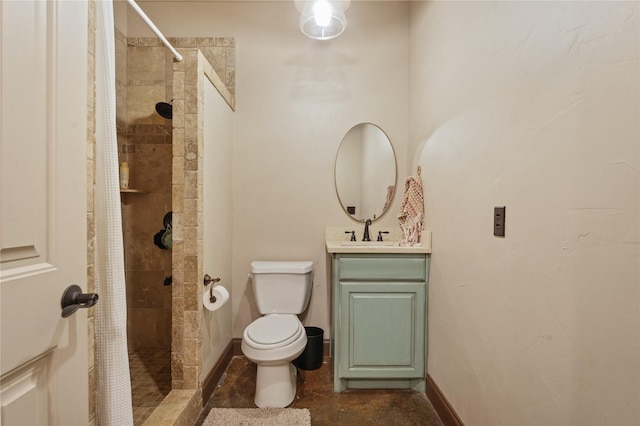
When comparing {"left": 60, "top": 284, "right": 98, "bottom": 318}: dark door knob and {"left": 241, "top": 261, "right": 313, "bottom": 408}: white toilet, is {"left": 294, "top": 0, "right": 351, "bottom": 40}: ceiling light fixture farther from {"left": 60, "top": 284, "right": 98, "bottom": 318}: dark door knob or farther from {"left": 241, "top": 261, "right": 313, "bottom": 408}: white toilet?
{"left": 60, "top": 284, "right": 98, "bottom": 318}: dark door knob

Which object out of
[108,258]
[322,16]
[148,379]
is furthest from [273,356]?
[322,16]

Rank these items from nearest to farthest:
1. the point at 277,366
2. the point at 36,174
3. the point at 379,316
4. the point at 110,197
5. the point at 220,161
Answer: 1. the point at 36,174
2. the point at 110,197
3. the point at 277,366
4. the point at 379,316
5. the point at 220,161

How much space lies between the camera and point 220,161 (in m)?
2.12

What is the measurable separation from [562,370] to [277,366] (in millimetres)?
1405

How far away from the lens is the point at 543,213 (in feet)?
3.21

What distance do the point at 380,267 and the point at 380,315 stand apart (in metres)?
0.31

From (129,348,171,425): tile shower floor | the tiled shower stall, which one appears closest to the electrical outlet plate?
(129,348,171,425): tile shower floor

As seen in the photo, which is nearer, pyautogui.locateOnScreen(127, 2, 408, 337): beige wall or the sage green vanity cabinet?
the sage green vanity cabinet

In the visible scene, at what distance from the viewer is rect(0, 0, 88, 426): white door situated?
0.63 metres

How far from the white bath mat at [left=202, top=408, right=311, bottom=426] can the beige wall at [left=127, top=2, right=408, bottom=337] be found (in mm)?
773

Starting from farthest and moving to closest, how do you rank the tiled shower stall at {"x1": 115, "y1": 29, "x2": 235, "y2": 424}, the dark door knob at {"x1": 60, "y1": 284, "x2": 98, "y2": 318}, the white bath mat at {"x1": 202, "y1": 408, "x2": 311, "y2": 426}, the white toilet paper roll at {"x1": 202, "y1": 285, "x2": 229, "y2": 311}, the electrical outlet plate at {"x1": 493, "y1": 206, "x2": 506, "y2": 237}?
the tiled shower stall at {"x1": 115, "y1": 29, "x2": 235, "y2": 424}
the white toilet paper roll at {"x1": 202, "y1": 285, "x2": 229, "y2": 311}
the white bath mat at {"x1": 202, "y1": 408, "x2": 311, "y2": 426}
the electrical outlet plate at {"x1": 493, "y1": 206, "x2": 506, "y2": 237}
the dark door knob at {"x1": 60, "y1": 284, "x2": 98, "y2": 318}

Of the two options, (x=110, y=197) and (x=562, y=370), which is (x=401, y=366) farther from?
(x=110, y=197)

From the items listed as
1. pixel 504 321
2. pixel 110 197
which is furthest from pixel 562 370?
pixel 110 197

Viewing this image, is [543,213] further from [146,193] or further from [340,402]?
[146,193]
